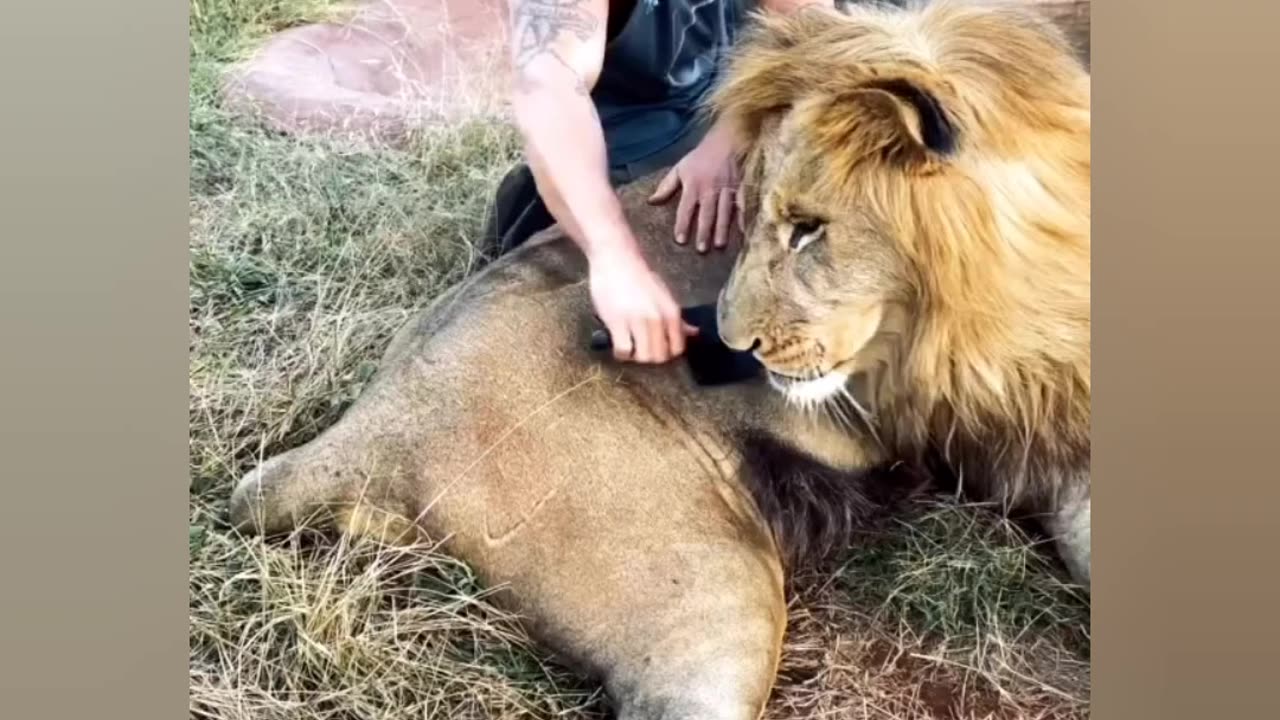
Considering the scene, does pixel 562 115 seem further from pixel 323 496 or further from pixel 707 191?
pixel 323 496

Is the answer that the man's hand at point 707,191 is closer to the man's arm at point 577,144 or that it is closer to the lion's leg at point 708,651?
the man's arm at point 577,144

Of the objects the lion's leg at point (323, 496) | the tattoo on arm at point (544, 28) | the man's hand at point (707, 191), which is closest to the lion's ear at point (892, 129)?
the man's hand at point (707, 191)

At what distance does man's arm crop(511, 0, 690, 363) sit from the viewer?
62.1 inches

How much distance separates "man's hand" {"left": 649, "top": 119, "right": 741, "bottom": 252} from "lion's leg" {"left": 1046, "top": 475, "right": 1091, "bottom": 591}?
0.60 m

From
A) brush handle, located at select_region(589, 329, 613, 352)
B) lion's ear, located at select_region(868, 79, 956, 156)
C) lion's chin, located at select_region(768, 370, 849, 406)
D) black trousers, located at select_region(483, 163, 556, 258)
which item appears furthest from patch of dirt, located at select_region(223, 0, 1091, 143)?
lion's chin, located at select_region(768, 370, 849, 406)

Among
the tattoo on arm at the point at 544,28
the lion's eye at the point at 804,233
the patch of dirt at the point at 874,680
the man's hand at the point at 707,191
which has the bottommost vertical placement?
the patch of dirt at the point at 874,680

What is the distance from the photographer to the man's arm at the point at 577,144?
1.58 meters

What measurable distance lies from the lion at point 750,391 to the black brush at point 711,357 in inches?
0.6

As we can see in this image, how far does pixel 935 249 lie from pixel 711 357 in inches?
13.7

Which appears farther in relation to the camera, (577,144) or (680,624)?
(577,144)

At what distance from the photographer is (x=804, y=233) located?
1557 mm
